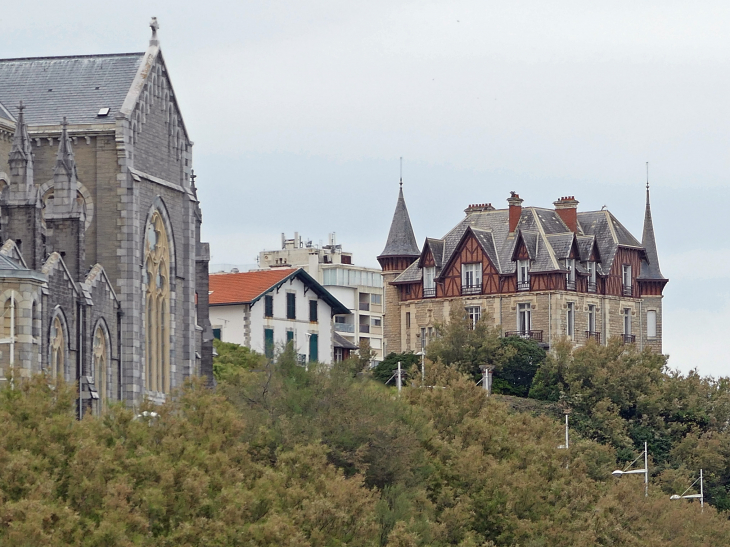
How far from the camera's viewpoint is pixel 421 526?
5588cm

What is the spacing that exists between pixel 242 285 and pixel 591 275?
88.2 feet

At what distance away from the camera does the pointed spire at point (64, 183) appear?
6731cm

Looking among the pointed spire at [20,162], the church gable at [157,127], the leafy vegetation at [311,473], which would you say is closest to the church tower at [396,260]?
the leafy vegetation at [311,473]

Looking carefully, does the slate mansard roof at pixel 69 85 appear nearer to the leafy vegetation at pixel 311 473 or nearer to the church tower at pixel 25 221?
the church tower at pixel 25 221

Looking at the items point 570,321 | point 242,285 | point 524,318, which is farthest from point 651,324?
point 242,285

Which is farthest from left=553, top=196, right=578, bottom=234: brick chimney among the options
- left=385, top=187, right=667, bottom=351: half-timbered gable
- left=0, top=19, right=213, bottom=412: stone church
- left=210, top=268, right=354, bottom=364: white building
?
left=0, top=19, right=213, bottom=412: stone church

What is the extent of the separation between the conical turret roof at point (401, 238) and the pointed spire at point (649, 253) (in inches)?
556

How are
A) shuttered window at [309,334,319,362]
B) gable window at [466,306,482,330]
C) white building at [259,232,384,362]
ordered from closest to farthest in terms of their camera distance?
shuttered window at [309,334,319,362] → gable window at [466,306,482,330] → white building at [259,232,384,362]

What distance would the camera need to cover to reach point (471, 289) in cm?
12988

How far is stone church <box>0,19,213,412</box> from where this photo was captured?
6456 centimetres

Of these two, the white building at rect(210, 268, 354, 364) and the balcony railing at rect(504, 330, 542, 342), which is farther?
the balcony railing at rect(504, 330, 542, 342)

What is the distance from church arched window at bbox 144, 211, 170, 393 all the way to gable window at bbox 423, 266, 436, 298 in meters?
57.9

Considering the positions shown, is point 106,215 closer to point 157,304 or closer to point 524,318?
Result: point 157,304

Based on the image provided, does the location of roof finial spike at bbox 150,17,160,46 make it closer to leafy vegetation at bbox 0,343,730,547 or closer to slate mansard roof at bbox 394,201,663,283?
leafy vegetation at bbox 0,343,730,547
